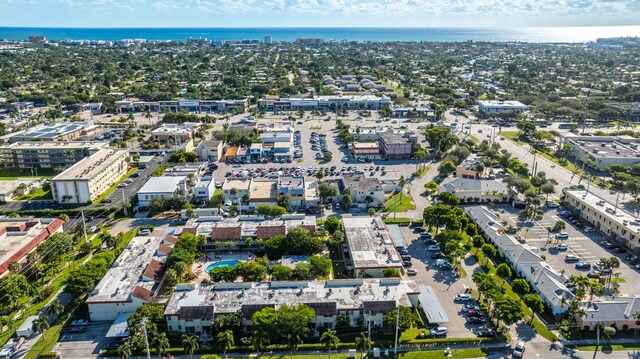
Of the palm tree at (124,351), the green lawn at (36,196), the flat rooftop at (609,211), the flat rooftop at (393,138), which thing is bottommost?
the palm tree at (124,351)

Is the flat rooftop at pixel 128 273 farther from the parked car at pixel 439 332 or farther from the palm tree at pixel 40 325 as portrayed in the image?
the parked car at pixel 439 332

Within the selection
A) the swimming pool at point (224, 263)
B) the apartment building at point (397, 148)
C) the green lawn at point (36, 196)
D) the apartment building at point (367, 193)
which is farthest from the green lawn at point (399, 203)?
the green lawn at point (36, 196)

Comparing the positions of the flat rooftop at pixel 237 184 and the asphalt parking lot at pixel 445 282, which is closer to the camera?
the asphalt parking lot at pixel 445 282

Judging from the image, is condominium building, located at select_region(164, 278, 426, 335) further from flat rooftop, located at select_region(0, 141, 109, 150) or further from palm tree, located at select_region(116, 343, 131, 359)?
flat rooftop, located at select_region(0, 141, 109, 150)

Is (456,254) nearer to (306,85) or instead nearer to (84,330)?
(84,330)

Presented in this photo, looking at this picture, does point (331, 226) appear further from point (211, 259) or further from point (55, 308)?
point (55, 308)

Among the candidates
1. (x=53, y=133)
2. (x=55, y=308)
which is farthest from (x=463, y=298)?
(x=53, y=133)

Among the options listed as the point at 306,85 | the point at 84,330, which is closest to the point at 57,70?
the point at 306,85
